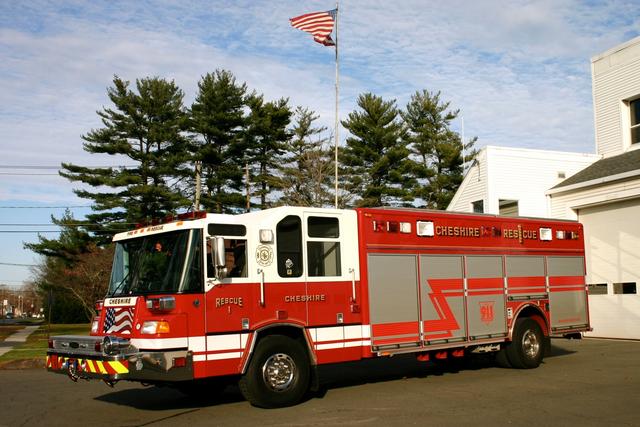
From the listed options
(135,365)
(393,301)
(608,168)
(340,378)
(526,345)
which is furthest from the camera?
(608,168)

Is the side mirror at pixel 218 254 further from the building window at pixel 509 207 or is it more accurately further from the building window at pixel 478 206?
the building window at pixel 478 206

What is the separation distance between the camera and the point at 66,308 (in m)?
61.4

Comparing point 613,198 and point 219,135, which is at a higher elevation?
point 219,135

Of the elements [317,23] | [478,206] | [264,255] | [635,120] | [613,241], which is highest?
[317,23]

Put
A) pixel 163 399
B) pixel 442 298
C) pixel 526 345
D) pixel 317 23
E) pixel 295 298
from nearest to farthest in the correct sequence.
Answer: pixel 295 298, pixel 163 399, pixel 442 298, pixel 526 345, pixel 317 23

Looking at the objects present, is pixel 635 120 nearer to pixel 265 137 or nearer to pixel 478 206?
pixel 478 206

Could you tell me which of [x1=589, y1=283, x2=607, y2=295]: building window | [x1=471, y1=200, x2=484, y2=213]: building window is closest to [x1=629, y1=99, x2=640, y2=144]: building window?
[x1=589, y1=283, x2=607, y2=295]: building window

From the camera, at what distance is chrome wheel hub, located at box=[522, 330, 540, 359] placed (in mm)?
12484

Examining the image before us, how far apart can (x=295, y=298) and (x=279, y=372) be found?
3.39 feet

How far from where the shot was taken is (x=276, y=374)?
29.5 feet

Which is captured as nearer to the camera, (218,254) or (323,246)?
(218,254)

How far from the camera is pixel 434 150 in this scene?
4706cm

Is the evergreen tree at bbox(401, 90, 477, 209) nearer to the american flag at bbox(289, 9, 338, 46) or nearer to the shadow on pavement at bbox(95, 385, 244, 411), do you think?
the american flag at bbox(289, 9, 338, 46)

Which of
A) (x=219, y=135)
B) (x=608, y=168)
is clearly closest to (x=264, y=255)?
(x=608, y=168)
